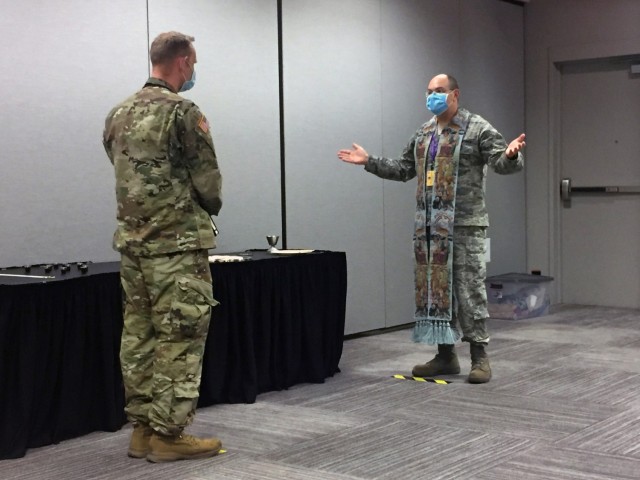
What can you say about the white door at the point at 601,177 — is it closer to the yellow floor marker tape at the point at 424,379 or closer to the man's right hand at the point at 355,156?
the yellow floor marker tape at the point at 424,379

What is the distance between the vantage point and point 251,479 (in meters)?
3.06

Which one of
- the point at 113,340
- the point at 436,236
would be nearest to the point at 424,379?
the point at 436,236

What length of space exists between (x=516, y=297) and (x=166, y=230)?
440cm

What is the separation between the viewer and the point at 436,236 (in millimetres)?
4551

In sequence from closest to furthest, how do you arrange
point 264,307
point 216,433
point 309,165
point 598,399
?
1. point 216,433
2. point 598,399
3. point 264,307
4. point 309,165

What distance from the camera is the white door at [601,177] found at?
748 cm

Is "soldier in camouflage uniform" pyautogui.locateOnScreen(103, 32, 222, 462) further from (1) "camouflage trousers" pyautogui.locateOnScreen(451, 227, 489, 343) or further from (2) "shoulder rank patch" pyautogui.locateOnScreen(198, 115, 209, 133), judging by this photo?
(1) "camouflage trousers" pyautogui.locateOnScreen(451, 227, 489, 343)

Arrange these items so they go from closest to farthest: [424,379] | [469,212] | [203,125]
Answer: [203,125] < [469,212] < [424,379]

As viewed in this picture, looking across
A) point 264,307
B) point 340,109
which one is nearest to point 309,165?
point 340,109

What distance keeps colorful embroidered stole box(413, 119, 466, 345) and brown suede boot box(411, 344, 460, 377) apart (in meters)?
0.20

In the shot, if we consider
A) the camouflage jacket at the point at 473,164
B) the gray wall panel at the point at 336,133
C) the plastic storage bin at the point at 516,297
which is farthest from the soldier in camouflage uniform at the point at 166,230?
the plastic storage bin at the point at 516,297

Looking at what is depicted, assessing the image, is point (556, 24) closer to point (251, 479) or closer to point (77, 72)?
point (77, 72)

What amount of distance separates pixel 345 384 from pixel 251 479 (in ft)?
5.40

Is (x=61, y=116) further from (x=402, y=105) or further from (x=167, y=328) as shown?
(x=402, y=105)
